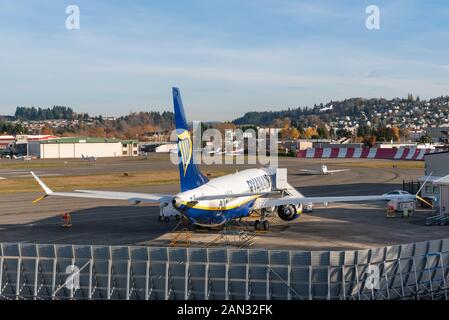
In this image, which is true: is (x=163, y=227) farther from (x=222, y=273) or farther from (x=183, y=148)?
(x=222, y=273)

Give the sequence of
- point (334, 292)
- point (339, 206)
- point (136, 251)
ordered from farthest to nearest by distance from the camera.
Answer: point (339, 206), point (136, 251), point (334, 292)

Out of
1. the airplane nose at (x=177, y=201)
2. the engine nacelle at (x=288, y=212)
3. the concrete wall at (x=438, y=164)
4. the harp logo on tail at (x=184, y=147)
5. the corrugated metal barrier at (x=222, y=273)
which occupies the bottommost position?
the engine nacelle at (x=288, y=212)

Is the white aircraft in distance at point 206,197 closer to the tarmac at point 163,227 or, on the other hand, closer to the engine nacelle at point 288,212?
the engine nacelle at point 288,212

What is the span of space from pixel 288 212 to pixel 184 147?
1425 centimetres

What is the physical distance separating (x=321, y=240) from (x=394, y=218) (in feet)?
47.5

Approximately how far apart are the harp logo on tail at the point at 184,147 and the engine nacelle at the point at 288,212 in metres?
13.3

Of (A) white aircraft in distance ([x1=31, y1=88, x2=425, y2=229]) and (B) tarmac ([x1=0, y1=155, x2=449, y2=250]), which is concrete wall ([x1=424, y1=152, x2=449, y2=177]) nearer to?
(B) tarmac ([x1=0, y1=155, x2=449, y2=250])

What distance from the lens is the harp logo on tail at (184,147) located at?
133 feet

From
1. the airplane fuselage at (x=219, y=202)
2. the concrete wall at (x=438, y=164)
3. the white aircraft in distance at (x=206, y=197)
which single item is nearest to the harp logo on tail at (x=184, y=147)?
the white aircraft in distance at (x=206, y=197)

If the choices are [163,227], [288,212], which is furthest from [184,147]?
[288,212]

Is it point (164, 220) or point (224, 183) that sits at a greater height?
point (224, 183)
